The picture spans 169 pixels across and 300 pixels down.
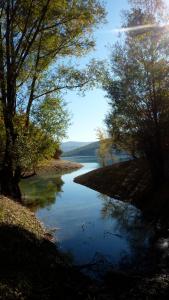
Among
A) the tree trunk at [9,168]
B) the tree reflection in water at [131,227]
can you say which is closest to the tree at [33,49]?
the tree trunk at [9,168]

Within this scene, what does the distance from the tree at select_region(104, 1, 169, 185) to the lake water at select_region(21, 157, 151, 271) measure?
24.3 ft

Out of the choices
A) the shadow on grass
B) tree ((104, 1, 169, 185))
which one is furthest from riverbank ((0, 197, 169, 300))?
tree ((104, 1, 169, 185))

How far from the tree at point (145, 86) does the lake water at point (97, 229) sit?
741 cm

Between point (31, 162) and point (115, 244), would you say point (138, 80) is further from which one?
point (115, 244)

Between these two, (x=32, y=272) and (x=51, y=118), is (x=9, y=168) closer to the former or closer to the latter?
(x=51, y=118)

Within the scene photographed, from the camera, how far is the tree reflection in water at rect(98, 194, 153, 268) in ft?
75.6

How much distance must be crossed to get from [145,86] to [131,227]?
16.4 meters

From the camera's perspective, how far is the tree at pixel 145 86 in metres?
40.2

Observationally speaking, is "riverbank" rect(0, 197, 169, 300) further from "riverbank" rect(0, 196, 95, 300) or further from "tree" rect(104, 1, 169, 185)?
"tree" rect(104, 1, 169, 185)

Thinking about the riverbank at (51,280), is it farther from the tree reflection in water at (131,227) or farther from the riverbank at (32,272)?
the tree reflection in water at (131,227)

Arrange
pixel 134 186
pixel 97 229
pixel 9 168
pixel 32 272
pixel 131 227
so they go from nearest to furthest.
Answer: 1. pixel 32 272
2. pixel 97 229
3. pixel 131 227
4. pixel 9 168
5. pixel 134 186

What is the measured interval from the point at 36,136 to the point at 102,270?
1826 cm

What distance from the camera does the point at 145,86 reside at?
40375mm

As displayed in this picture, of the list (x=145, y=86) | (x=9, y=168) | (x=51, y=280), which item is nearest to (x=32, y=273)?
(x=51, y=280)
